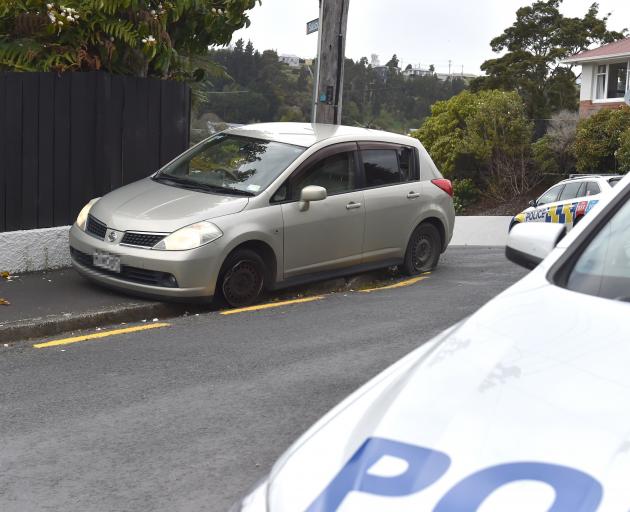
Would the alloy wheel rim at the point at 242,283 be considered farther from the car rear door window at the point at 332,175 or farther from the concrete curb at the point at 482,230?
Result: the concrete curb at the point at 482,230

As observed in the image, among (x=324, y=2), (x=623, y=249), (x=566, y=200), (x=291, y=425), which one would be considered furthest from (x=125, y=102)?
(x=566, y=200)

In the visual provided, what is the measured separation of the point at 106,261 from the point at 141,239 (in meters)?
0.40

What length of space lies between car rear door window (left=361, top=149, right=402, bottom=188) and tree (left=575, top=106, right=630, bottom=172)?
30103 millimetres

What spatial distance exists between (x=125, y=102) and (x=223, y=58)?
54.5 meters

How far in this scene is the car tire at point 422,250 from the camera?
1134 cm

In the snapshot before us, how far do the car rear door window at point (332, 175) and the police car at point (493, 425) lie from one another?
6841 millimetres

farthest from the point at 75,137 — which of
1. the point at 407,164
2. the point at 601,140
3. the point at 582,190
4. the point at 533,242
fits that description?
the point at 601,140

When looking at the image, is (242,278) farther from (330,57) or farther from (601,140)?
(601,140)

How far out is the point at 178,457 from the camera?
4938 mm

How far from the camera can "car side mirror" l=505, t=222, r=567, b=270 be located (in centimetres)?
365

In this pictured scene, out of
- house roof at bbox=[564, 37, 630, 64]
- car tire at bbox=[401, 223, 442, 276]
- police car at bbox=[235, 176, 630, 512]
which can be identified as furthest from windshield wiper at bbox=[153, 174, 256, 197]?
house roof at bbox=[564, 37, 630, 64]

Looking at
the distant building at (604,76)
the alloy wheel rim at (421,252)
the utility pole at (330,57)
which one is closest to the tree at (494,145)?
the distant building at (604,76)

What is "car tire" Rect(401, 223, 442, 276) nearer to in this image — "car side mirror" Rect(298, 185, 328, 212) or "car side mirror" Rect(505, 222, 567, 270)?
"car side mirror" Rect(298, 185, 328, 212)

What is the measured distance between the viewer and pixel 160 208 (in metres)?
8.98
